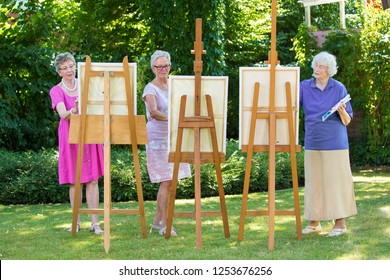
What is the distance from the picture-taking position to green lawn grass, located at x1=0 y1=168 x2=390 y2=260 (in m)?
6.97

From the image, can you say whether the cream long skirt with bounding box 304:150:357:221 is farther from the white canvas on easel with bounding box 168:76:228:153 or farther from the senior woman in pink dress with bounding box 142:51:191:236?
the senior woman in pink dress with bounding box 142:51:191:236

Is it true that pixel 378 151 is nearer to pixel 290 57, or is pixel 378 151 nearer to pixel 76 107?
pixel 290 57

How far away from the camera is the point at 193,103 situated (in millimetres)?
7422

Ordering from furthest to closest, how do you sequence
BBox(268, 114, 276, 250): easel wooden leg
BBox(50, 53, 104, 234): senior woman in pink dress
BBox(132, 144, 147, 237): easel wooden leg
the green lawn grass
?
BBox(50, 53, 104, 234): senior woman in pink dress, BBox(132, 144, 147, 237): easel wooden leg, BBox(268, 114, 276, 250): easel wooden leg, the green lawn grass

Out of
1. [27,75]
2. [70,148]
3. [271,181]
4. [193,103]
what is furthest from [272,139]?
[27,75]

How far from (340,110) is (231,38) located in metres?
14.9

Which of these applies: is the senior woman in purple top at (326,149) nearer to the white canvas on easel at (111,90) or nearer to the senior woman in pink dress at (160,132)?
the senior woman in pink dress at (160,132)

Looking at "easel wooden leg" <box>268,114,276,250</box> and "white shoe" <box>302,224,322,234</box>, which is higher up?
"easel wooden leg" <box>268,114,276,250</box>

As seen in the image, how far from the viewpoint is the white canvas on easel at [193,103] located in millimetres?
7391

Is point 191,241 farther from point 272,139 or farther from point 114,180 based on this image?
point 114,180

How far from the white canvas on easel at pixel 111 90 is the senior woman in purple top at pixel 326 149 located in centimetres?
Result: 160

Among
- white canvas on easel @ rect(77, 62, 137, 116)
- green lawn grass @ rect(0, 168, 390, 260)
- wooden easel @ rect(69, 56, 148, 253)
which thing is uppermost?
white canvas on easel @ rect(77, 62, 137, 116)

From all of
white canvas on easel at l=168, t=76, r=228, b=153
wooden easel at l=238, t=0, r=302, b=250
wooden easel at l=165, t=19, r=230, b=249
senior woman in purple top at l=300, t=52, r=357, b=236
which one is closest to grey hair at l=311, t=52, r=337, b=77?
senior woman in purple top at l=300, t=52, r=357, b=236

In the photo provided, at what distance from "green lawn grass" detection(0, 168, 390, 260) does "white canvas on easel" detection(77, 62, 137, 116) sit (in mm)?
1184
